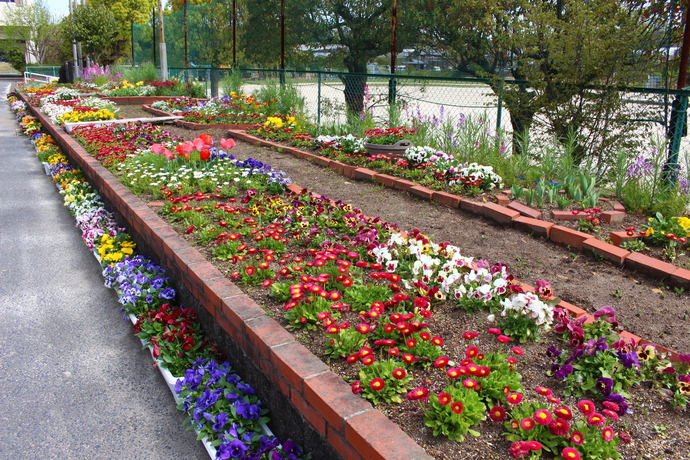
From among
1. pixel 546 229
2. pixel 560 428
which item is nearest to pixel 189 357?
pixel 560 428

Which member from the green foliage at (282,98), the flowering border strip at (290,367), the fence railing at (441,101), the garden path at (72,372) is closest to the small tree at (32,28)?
the fence railing at (441,101)

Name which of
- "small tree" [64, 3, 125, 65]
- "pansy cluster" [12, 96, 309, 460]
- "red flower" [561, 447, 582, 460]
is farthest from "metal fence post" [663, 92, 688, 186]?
"small tree" [64, 3, 125, 65]

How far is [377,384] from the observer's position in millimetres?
2160

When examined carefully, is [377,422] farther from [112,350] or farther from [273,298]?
[112,350]

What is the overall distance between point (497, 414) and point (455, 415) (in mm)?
169

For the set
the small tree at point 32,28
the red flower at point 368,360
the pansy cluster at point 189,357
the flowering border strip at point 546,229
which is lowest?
the pansy cluster at point 189,357

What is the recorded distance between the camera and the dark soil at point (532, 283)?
6.60 ft

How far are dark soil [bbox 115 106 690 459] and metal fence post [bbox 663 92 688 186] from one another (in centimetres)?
174

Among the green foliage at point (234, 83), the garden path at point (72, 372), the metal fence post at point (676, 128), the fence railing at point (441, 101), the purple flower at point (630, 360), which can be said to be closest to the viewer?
the purple flower at point (630, 360)

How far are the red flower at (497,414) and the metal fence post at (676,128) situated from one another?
→ 372 centimetres

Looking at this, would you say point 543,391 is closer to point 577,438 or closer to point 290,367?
Answer: point 577,438

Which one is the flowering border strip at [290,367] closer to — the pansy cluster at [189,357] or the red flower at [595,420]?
the pansy cluster at [189,357]

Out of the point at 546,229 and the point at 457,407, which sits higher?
the point at 546,229

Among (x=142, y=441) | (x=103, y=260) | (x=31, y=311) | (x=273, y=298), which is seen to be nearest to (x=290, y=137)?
(x=103, y=260)
